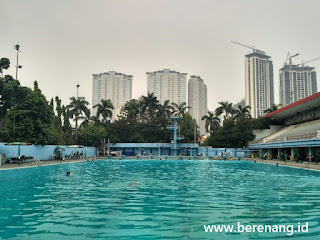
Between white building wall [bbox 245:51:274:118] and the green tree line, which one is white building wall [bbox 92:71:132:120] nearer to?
the green tree line

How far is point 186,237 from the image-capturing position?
19.5 feet

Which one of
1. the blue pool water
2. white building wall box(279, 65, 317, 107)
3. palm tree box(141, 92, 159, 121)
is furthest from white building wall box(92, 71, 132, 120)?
the blue pool water

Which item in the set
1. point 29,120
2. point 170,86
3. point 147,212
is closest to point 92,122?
point 29,120

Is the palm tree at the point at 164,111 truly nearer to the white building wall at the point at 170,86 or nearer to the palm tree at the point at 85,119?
the palm tree at the point at 85,119

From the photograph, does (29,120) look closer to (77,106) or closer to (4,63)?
(4,63)

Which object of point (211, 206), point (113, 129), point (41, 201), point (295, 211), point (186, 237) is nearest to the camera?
point (186, 237)

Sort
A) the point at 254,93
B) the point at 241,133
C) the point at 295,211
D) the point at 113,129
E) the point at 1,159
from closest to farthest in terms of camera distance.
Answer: the point at 295,211
the point at 1,159
the point at 241,133
the point at 113,129
the point at 254,93

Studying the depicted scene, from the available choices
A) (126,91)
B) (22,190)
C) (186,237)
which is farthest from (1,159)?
(126,91)

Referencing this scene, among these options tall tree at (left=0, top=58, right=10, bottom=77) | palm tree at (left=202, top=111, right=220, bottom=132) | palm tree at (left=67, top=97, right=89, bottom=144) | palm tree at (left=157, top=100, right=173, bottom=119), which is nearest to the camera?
tall tree at (left=0, top=58, right=10, bottom=77)

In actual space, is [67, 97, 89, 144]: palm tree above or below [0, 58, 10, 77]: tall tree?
below

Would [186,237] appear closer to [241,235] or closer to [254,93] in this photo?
[241,235]

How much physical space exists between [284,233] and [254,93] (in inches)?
3715

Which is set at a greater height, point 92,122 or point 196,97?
point 196,97

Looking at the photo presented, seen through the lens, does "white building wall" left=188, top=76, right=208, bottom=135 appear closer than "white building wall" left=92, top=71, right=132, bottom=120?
No
